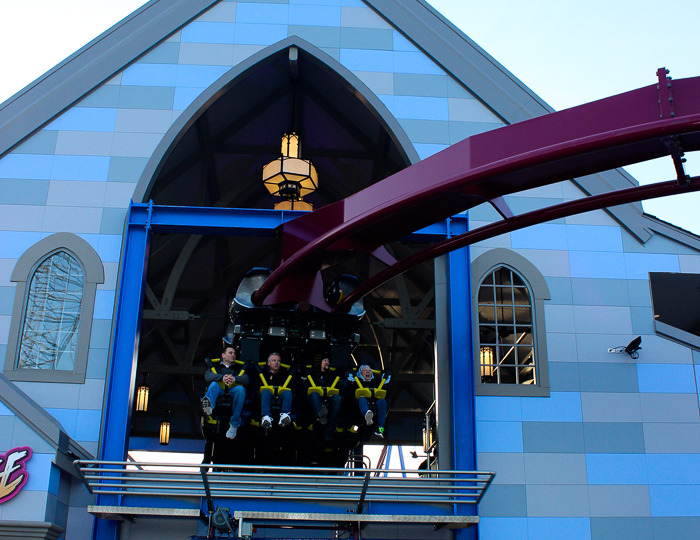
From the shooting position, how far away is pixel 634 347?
13641 millimetres

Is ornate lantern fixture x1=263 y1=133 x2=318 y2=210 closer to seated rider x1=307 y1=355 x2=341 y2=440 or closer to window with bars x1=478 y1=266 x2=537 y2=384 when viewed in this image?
seated rider x1=307 y1=355 x2=341 y2=440

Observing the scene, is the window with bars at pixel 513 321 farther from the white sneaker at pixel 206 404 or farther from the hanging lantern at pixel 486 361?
the white sneaker at pixel 206 404

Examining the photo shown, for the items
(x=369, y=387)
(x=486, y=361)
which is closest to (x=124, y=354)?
(x=369, y=387)

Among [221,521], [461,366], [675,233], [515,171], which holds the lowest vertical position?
[221,521]

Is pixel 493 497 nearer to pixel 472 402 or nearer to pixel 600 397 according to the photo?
pixel 472 402

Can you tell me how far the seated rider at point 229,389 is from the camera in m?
12.7

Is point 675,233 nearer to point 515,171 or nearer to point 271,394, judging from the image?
point 515,171

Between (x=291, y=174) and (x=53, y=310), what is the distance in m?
5.14

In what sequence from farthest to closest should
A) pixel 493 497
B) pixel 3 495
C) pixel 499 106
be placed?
pixel 499 106, pixel 493 497, pixel 3 495

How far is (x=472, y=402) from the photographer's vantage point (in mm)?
13078

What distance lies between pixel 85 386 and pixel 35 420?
1.65 meters

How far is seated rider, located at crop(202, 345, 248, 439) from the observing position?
12.7 meters

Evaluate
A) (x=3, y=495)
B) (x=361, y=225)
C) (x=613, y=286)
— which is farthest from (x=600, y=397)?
(x=3, y=495)

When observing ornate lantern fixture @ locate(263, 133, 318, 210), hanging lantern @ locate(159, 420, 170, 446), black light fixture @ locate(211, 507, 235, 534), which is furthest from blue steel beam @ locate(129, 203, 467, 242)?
hanging lantern @ locate(159, 420, 170, 446)
